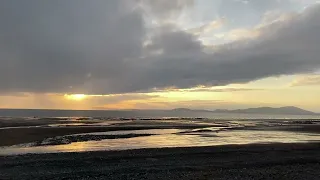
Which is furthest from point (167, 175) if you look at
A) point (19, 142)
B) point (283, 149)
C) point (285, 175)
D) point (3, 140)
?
point (3, 140)

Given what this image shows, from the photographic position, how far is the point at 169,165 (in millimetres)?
26281

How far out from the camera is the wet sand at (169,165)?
2223 cm

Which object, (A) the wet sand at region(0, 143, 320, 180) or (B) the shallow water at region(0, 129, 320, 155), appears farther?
(B) the shallow water at region(0, 129, 320, 155)

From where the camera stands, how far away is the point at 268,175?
22.4 meters

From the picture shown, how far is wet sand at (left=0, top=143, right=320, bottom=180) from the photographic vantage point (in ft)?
72.9

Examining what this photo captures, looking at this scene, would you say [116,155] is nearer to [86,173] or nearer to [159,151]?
[159,151]

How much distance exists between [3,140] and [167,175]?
32.5 metres

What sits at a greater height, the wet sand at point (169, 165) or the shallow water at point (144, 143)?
the shallow water at point (144, 143)

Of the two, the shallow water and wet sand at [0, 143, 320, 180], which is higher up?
the shallow water

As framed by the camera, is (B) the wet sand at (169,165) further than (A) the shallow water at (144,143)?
No

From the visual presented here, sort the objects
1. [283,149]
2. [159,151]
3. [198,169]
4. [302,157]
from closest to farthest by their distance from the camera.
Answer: [198,169] < [302,157] < [159,151] < [283,149]

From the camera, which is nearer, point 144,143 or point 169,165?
point 169,165

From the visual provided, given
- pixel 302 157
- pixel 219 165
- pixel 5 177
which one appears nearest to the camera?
pixel 5 177

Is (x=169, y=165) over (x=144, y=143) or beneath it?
beneath
